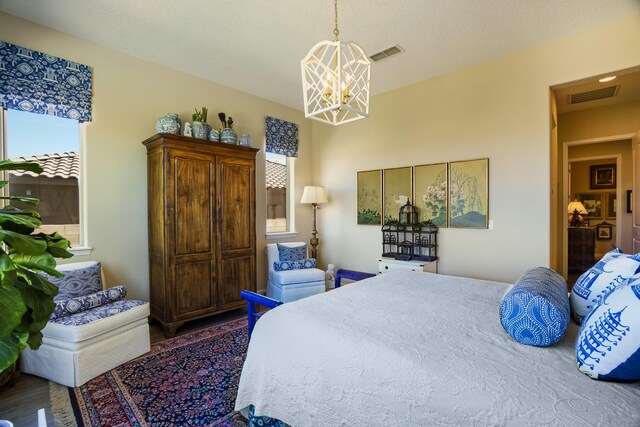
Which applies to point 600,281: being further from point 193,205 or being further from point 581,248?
point 581,248

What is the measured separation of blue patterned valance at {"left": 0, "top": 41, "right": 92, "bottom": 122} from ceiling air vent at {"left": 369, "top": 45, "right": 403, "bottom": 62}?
2.96 m

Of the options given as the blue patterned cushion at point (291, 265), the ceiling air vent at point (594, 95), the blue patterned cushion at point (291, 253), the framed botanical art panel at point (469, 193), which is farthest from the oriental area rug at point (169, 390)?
the ceiling air vent at point (594, 95)

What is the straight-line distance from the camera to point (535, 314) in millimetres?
1262

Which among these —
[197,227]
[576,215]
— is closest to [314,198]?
[197,227]

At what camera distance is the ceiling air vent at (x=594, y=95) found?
3746 mm

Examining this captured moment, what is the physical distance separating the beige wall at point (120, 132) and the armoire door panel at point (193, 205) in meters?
0.63

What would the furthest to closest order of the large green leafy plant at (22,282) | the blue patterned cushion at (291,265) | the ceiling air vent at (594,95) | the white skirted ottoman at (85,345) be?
the blue patterned cushion at (291,265)
the ceiling air vent at (594,95)
the white skirted ottoman at (85,345)
the large green leafy plant at (22,282)

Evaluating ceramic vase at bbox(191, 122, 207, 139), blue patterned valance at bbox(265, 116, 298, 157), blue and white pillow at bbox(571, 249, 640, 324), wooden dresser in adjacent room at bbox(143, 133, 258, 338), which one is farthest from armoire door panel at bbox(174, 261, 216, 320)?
blue and white pillow at bbox(571, 249, 640, 324)

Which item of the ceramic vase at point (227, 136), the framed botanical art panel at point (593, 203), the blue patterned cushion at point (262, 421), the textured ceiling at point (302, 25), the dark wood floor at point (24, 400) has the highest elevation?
the textured ceiling at point (302, 25)

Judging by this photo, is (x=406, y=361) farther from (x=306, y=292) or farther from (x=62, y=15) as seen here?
(x=62, y=15)

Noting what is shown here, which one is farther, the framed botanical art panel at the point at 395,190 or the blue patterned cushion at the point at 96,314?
the framed botanical art panel at the point at 395,190

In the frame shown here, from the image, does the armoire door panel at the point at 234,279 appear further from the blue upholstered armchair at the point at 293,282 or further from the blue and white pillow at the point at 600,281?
the blue and white pillow at the point at 600,281

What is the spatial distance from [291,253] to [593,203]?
7.29m

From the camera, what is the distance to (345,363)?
4.07 ft
